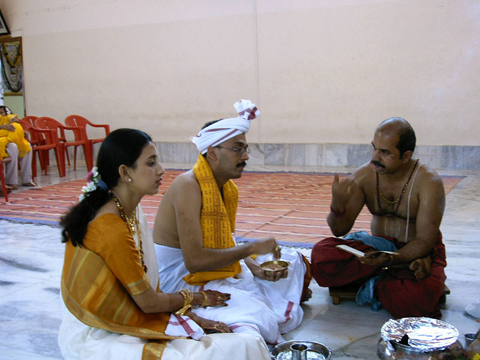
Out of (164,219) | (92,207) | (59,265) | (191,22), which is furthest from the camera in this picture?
(191,22)

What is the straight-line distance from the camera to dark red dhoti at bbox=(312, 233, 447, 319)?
2.62 metres

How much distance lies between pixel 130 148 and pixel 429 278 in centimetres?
167

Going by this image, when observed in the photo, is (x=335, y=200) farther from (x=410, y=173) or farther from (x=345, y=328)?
(x=345, y=328)

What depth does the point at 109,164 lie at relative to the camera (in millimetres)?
1933

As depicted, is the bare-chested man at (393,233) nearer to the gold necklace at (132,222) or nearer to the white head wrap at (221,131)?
the white head wrap at (221,131)

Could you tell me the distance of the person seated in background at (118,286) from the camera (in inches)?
71.7

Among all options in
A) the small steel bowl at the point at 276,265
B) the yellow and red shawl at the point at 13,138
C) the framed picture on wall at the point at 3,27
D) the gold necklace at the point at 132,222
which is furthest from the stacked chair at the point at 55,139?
the gold necklace at the point at 132,222

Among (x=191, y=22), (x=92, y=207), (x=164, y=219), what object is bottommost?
(x=164, y=219)

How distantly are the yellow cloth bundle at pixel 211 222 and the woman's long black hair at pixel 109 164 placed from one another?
0.65 m

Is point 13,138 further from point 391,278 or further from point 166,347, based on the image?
point 166,347

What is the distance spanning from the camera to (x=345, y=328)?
104 inches

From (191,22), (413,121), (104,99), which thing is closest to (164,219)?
(413,121)

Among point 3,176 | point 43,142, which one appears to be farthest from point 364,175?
point 43,142

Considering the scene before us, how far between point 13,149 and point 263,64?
4.21m
